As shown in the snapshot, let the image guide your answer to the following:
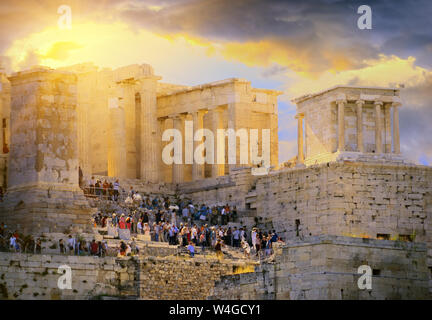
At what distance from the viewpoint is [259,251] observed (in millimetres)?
59344

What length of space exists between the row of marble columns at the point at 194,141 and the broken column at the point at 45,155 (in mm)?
16520

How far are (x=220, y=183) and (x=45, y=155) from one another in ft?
47.1

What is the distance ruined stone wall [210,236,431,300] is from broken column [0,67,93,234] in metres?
8.22

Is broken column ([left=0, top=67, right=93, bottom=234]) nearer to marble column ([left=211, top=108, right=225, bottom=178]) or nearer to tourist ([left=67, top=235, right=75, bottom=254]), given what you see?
tourist ([left=67, top=235, right=75, bottom=254])

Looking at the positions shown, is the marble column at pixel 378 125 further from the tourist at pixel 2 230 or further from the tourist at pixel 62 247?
the tourist at pixel 2 230

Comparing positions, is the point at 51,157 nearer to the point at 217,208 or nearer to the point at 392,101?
the point at 217,208

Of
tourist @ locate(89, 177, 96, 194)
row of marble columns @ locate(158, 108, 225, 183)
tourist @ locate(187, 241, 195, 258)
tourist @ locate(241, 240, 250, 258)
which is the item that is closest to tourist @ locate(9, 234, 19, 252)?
tourist @ locate(187, 241, 195, 258)

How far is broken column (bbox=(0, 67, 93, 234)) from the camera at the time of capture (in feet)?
190

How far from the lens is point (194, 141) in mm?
77875

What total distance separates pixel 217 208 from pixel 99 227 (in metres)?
9.69

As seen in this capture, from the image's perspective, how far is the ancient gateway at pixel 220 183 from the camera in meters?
51.6

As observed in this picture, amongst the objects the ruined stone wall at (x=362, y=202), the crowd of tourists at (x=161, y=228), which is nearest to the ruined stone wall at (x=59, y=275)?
the crowd of tourists at (x=161, y=228)
